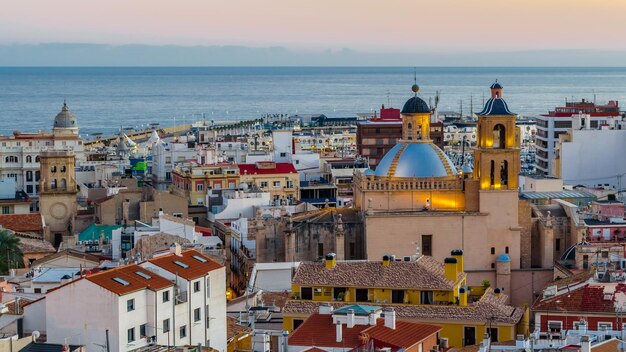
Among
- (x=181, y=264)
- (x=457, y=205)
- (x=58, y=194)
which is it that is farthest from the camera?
(x=58, y=194)

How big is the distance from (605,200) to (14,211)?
79.1 feet

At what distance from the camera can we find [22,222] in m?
56.9

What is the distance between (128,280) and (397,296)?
8410 mm

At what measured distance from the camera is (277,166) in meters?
69.8

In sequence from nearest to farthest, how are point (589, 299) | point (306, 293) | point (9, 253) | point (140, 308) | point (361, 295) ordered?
point (140, 308)
point (589, 299)
point (361, 295)
point (306, 293)
point (9, 253)

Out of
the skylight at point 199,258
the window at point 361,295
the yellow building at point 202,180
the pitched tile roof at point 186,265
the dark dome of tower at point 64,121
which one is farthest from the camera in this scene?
the dark dome of tower at point 64,121

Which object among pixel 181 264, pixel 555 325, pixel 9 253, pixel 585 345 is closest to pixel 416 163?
pixel 555 325

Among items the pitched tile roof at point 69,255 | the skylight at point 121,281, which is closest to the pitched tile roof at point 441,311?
the skylight at point 121,281

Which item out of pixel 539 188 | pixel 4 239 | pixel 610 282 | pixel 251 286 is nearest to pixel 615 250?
pixel 610 282

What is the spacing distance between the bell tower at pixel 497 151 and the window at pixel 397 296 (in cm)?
1181

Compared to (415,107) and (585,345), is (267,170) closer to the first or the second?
(415,107)

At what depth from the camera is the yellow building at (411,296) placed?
3472cm

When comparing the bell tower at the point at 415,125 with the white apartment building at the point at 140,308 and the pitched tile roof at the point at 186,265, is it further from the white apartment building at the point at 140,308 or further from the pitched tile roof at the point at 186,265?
the white apartment building at the point at 140,308

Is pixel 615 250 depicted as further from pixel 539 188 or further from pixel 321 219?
pixel 539 188
